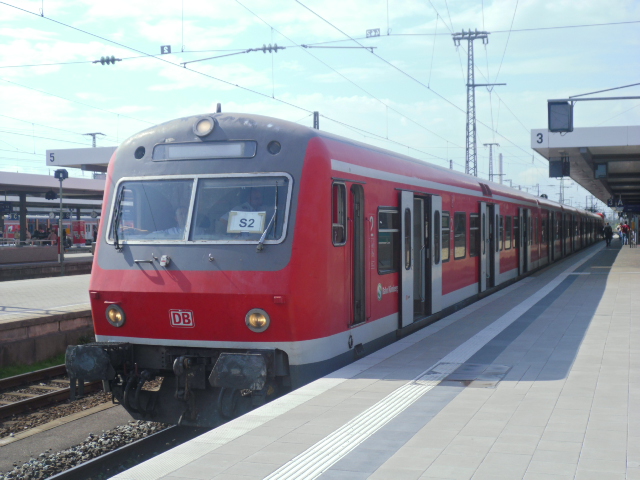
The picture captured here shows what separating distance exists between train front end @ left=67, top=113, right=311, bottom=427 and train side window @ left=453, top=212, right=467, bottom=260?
6.40m

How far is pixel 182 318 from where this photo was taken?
7137mm

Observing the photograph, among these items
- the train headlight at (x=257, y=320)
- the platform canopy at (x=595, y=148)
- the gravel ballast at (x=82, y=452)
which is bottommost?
the gravel ballast at (x=82, y=452)

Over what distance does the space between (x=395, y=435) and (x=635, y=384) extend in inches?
117

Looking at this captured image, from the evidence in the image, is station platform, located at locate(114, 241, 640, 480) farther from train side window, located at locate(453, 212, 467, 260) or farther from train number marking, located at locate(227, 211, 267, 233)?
train side window, located at locate(453, 212, 467, 260)

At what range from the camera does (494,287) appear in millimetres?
17016

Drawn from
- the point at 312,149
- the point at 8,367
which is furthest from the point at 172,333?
the point at 8,367

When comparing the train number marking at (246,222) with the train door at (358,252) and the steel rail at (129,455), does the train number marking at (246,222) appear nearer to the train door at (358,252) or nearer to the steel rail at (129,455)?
the train door at (358,252)

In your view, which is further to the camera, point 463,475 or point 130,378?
point 130,378

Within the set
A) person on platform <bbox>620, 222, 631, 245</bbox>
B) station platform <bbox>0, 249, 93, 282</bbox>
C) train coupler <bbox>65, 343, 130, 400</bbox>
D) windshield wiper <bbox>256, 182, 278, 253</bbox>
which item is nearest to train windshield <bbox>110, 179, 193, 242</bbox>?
windshield wiper <bbox>256, 182, 278, 253</bbox>

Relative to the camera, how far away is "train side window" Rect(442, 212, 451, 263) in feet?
39.9

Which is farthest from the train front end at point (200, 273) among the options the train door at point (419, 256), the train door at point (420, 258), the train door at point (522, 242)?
the train door at point (522, 242)

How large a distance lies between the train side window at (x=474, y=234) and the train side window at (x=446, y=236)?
6.64 ft

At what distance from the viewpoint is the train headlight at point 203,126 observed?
7464 mm

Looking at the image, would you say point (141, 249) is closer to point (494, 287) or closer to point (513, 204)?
point (494, 287)
